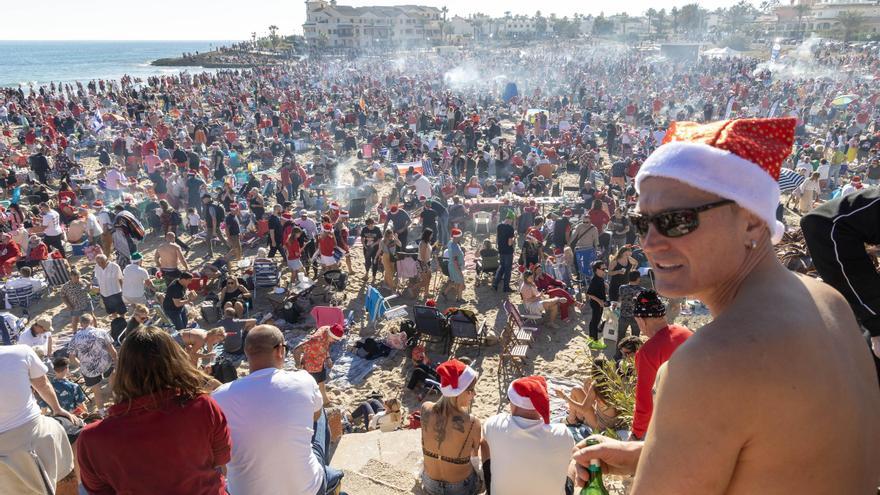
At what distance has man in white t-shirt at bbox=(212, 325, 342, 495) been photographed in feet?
8.03

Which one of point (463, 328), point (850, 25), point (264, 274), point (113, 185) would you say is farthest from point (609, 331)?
point (850, 25)

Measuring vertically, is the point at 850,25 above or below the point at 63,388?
above

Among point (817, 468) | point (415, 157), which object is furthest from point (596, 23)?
point (817, 468)

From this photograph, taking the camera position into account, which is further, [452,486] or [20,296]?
[20,296]

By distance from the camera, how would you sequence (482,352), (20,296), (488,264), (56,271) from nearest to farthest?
1. (482,352)
2. (20,296)
3. (56,271)
4. (488,264)

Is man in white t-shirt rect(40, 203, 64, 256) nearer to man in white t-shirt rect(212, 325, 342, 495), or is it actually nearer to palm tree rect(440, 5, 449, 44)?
man in white t-shirt rect(212, 325, 342, 495)

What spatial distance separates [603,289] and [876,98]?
26418mm

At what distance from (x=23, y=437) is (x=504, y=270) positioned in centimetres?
768

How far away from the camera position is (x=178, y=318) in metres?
7.63

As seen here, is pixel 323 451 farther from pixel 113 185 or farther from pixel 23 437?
pixel 113 185

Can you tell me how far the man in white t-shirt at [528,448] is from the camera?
3.10 meters

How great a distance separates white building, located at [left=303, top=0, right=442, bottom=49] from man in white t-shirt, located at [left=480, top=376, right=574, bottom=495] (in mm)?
86975

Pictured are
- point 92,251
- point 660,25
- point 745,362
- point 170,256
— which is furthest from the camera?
point 660,25

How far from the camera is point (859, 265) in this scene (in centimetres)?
225
